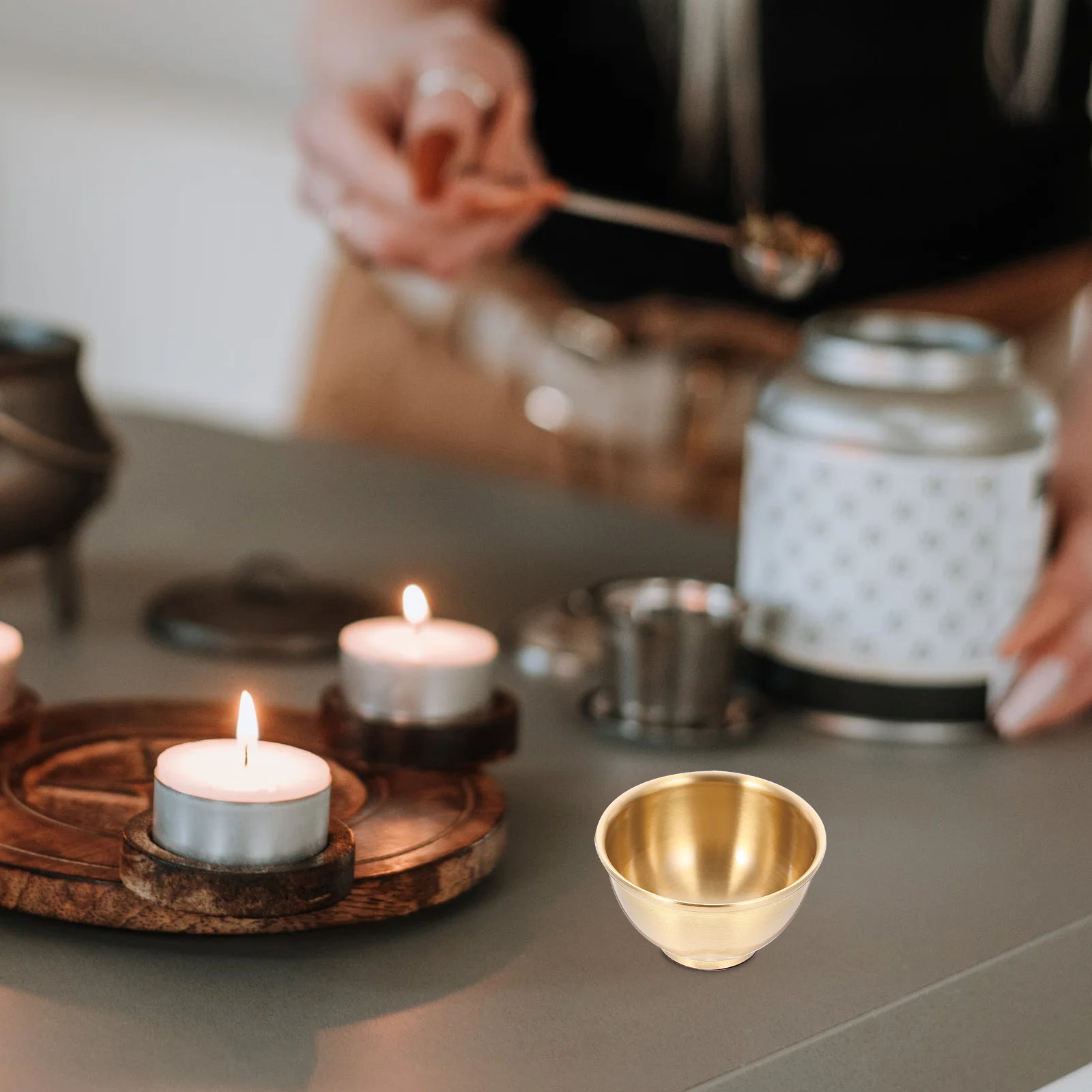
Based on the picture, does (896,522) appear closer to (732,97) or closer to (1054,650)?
(1054,650)

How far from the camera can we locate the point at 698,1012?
0.55 metres

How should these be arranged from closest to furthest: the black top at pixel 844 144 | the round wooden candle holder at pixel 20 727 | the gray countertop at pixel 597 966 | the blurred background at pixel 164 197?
the gray countertop at pixel 597 966
the round wooden candle holder at pixel 20 727
the black top at pixel 844 144
the blurred background at pixel 164 197

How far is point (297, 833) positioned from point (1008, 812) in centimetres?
36

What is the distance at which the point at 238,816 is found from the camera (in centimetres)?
52

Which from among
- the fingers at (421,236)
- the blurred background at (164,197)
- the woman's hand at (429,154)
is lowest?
the blurred background at (164,197)

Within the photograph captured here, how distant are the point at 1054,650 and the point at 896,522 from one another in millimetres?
120

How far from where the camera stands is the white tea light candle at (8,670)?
65cm

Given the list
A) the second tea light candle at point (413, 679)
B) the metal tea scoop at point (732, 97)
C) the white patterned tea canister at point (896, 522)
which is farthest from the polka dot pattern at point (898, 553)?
the metal tea scoop at point (732, 97)

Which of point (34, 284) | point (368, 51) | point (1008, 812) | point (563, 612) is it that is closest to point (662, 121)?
point (368, 51)

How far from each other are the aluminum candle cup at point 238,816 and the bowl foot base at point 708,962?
13 centimetres

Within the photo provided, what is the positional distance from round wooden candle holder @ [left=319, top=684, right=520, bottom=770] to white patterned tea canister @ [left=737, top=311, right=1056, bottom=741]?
0.21 metres

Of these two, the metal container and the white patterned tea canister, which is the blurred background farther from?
the white patterned tea canister

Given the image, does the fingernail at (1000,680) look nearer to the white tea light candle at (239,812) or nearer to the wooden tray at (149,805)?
the wooden tray at (149,805)

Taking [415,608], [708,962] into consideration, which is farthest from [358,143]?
[708,962]
